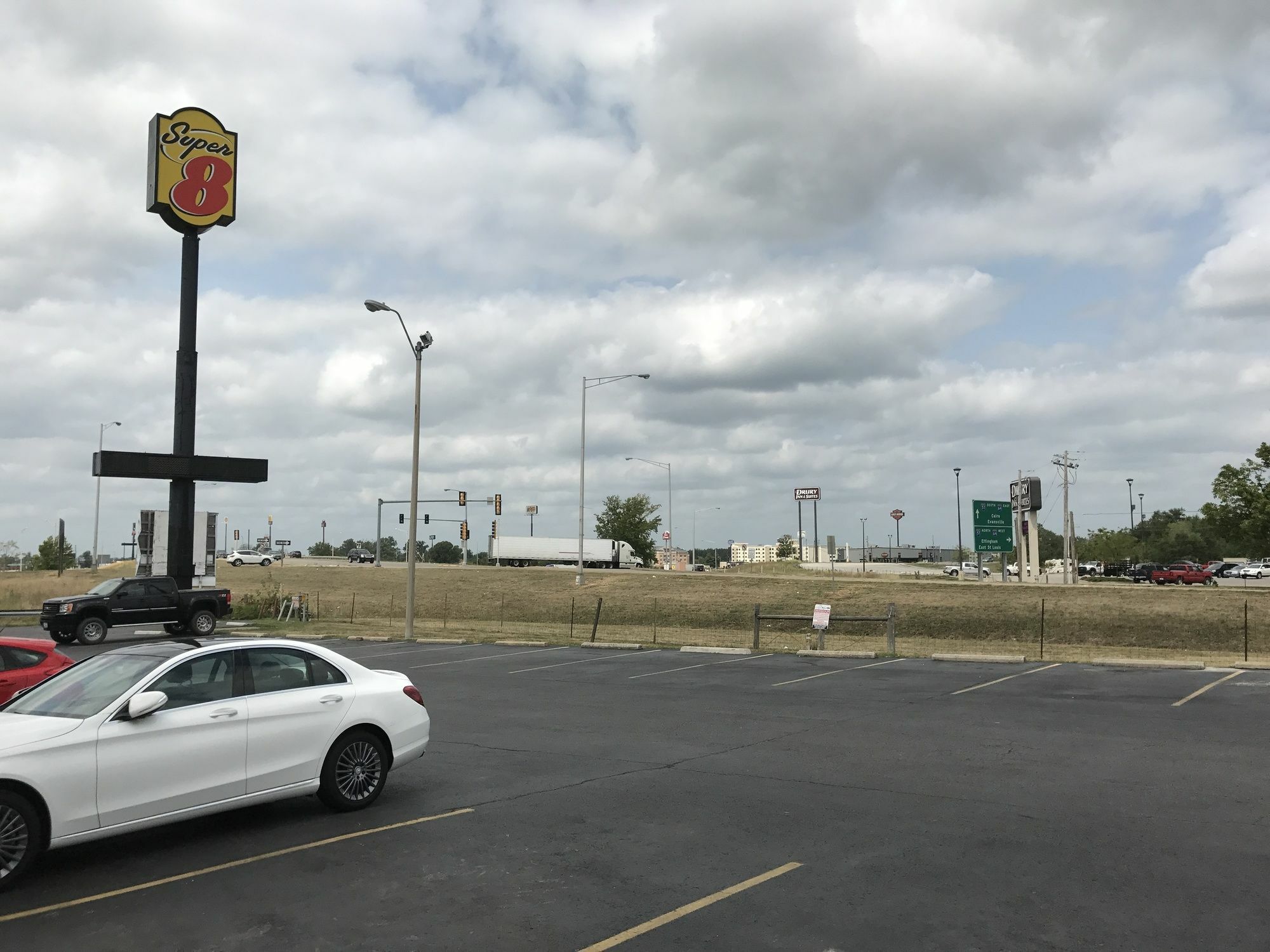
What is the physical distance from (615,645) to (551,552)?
72862mm

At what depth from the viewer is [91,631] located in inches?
1224

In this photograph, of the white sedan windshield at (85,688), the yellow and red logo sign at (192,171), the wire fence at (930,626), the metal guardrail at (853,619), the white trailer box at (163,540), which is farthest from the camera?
the white trailer box at (163,540)

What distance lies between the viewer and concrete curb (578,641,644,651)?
1086 inches

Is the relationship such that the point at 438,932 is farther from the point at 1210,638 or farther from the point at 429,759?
the point at 1210,638

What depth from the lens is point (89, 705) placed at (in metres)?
7.43

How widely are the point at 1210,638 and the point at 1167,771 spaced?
29.0m

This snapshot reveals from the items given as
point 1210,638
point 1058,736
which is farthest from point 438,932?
point 1210,638

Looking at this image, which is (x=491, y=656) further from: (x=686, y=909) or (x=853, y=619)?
(x=686, y=909)

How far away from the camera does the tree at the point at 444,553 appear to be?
170000mm

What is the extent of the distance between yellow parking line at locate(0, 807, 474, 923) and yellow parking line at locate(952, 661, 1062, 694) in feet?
37.9

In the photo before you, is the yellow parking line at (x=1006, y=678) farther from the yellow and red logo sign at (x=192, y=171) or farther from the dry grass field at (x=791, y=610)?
the yellow and red logo sign at (x=192, y=171)

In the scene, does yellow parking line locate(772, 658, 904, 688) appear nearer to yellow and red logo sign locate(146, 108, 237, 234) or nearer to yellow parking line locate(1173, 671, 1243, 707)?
yellow parking line locate(1173, 671, 1243, 707)

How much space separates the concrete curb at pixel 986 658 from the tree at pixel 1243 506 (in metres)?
43.9

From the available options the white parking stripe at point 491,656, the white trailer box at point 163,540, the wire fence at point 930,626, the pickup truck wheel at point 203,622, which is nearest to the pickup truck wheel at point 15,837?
the white parking stripe at point 491,656
